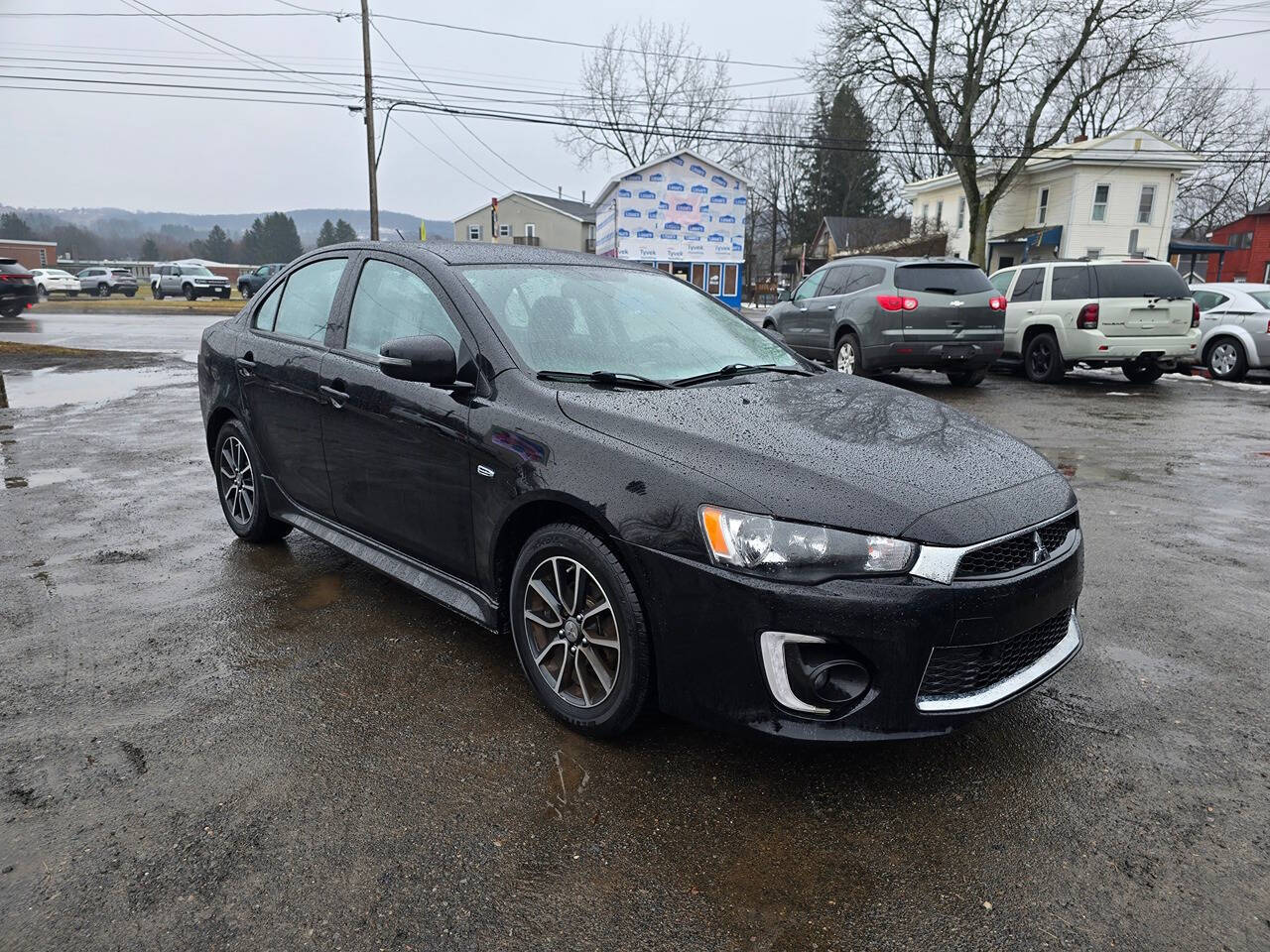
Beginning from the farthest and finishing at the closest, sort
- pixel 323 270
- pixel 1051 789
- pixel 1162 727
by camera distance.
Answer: pixel 323 270 → pixel 1162 727 → pixel 1051 789

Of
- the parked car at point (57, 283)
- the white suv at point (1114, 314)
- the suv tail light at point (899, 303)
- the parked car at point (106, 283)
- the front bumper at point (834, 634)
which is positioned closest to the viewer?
the front bumper at point (834, 634)

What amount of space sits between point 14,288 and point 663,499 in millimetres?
28112

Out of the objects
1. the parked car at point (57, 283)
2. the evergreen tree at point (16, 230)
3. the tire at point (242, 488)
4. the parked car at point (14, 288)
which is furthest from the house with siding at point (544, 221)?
the evergreen tree at point (16, 230)

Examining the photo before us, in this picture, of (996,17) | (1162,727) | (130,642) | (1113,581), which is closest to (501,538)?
(130,642)

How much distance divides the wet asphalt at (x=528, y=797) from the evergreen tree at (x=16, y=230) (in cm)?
11602

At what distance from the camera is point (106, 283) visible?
5050 cm

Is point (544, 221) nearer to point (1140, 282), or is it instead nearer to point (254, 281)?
point (254, 281)

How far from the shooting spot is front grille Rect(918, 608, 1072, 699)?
8.25ft

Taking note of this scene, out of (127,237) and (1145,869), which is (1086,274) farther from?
(127,237)

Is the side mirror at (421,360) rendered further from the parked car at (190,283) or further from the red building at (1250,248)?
the red building at (1250,248)

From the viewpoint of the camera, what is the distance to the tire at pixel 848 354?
38.6ft

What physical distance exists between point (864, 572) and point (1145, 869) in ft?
3.50

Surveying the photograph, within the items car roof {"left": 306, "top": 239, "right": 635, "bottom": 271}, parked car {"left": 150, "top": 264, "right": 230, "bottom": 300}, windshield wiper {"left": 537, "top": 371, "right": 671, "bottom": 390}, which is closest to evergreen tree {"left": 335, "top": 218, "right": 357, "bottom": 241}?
parked car {"left": 150, "top": 264, "right": 230, "bottom": 300}

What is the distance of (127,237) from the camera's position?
114 metres
